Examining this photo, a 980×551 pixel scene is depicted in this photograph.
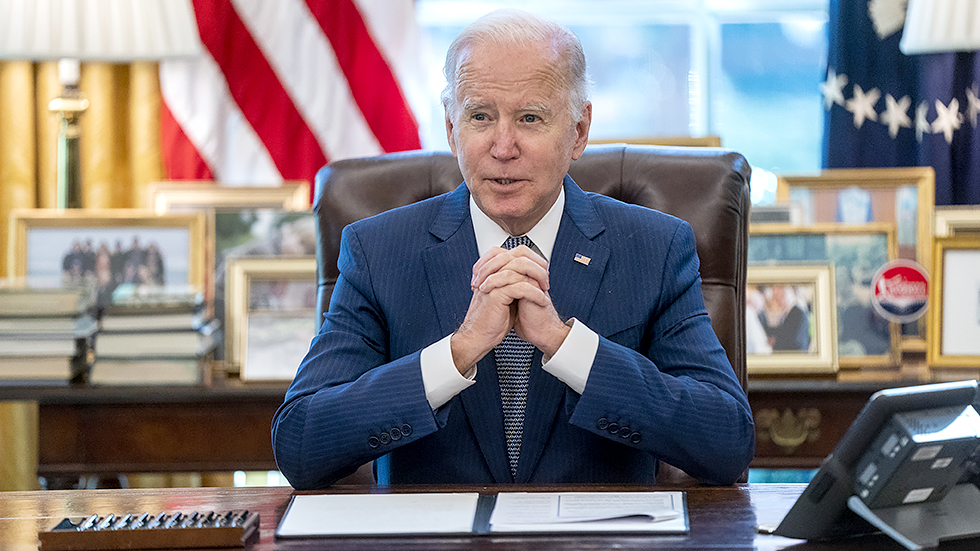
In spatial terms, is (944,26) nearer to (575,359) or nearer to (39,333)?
(575,359)

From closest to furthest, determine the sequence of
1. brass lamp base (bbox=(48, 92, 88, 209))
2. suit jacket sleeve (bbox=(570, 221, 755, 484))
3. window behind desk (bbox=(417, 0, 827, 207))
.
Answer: suit jacket sleeve (bbox=(570, 221, 755, 484))
brass lamp base (bbox=(48, 92, 88, 209))
window behind desk (bbox=(417, 0, 827, 207))

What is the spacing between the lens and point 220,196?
8.66ft

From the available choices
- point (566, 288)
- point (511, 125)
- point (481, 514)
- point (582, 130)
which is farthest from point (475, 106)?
point (481, 514)

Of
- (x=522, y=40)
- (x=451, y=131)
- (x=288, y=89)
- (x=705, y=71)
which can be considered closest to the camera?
(x=522, y=40)

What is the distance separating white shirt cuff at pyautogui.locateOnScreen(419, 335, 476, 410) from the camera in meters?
1.31

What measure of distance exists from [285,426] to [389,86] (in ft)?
5.35

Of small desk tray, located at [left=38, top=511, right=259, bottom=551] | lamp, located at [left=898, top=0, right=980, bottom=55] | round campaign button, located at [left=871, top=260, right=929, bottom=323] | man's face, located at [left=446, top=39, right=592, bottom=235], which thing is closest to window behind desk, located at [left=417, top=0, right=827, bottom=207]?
lamp, located at [left=898, top=0, right=980, bottom=55]

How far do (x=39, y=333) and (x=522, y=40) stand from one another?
1455 mm

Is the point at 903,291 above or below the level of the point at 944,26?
below

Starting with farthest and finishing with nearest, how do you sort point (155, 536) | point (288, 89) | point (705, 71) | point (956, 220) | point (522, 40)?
point (705, 71)
point (288, 89)
point (956, 220)
point (522, 40)
point (155, 536)

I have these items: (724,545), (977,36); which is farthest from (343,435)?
(977,36)

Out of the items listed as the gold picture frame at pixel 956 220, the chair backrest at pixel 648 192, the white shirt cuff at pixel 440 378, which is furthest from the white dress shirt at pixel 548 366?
the gold picture frame at pixel 956 220

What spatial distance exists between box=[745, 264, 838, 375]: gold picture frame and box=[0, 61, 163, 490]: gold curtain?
1692mm

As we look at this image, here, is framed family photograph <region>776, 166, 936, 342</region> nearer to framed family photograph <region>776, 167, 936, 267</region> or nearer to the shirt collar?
framed family photograph <region>776, 167, 936, 267</region>
